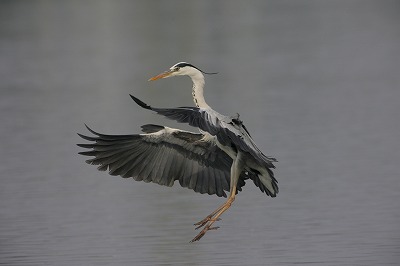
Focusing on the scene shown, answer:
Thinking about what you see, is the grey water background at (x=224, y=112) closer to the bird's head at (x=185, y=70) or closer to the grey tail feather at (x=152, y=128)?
the grey tail feather at (x=152, y=128)

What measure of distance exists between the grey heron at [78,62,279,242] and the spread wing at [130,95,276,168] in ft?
0.10

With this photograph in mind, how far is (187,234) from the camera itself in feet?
46.8

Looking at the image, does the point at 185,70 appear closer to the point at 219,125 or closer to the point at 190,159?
the point at 190,159

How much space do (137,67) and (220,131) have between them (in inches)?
839

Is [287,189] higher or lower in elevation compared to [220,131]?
lower

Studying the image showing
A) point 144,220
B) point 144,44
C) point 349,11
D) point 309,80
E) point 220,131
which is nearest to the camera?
point 220,131

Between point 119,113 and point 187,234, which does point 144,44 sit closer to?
point 119,113

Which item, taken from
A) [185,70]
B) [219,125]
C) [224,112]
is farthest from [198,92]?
[224,112]

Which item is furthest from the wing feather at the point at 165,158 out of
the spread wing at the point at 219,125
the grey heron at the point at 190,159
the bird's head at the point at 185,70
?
the bird's head at the point at 185,70

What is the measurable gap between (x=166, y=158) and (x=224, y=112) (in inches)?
381

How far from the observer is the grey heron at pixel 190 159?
1298 centimetres

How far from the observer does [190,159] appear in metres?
13.5

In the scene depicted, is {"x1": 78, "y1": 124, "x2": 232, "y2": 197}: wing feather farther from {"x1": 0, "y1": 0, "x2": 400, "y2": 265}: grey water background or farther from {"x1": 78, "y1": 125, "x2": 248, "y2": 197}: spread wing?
{"x1": 0, "y1": 0, "x2": 400, "y2": 265}: grey water background


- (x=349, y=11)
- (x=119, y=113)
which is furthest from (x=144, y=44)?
(x=119, y=113)
